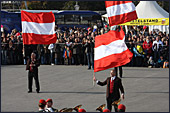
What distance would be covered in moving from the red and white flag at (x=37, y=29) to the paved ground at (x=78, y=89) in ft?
6.72

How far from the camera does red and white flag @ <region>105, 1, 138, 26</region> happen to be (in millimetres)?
18156

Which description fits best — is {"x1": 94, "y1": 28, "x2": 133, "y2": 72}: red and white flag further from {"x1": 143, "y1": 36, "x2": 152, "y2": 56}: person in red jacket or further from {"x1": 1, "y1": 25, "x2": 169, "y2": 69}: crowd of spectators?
{"x1": 143, "y1": 36, "x2": 152, "y2": 56}: person in red jacket

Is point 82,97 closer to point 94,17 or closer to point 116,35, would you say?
point 116,35

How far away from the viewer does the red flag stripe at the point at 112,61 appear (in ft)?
47.3

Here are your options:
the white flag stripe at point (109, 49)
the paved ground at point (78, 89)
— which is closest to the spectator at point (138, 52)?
the paved ground at point (78, 89)

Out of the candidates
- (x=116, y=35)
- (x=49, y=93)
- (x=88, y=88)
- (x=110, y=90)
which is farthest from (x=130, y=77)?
(x=110, y=90)

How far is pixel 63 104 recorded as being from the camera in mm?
15383

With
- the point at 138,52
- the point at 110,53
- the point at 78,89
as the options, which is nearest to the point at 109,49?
the point at 110,53

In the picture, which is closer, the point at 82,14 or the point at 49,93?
the point at 49,93

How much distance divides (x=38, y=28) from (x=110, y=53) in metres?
4.56

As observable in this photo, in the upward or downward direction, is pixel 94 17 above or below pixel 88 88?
above

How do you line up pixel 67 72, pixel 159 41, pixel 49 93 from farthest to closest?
pixel 159 41, pixel 67 72, pixel 49 93

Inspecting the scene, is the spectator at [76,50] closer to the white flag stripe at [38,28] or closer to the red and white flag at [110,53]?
the white flag stripe at [38,28]

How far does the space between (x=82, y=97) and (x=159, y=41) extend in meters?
9.93
